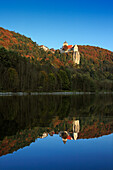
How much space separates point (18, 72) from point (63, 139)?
65.3 m

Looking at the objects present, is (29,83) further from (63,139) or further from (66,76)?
(63,139)

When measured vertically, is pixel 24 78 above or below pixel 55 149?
above

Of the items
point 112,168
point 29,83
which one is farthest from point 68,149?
point 29,83

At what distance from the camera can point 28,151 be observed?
7031mm

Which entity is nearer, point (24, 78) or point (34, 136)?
point (34, 136)

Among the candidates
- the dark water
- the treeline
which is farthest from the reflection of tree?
the treeline

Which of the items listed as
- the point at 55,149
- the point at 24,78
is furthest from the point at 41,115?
the point at 24,78

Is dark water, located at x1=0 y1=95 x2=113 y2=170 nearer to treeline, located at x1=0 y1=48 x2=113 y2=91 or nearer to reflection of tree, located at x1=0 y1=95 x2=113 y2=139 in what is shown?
reflection of tree, located at x1=0 y1=95 x2=113 y2=139

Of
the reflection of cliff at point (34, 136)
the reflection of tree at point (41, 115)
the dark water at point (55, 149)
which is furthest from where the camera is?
the reflection of tree at point (41, 115)

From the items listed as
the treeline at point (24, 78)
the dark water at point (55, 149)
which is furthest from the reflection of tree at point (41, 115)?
the treeline at point (24, 78)

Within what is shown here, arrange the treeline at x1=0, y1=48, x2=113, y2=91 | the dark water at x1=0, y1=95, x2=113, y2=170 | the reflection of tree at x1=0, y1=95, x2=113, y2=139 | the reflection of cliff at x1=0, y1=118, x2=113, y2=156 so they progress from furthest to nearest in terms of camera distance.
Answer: the treeline at x1=0, y1=48, x2=113, y2=91 → the reflection of tree at x1=0, y1=95, x2=113, y2=139 → the reflection of cliff at x1=0, y1=118, x2=113, y2=156 → the dark water at x1=0, y1=95, x2=113, y2=170

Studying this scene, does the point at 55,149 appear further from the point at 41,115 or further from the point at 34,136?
the point at 41,115

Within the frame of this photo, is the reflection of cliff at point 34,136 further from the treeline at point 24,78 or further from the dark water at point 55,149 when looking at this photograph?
the treeline at point 24,78

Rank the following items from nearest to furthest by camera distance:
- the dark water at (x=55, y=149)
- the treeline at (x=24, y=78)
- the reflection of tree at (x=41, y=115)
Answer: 1. the dark water at (x=55, y=149)
2. the reflection of tree at (x=41, y=115)
3. the treeline at (x=24, y=78)
